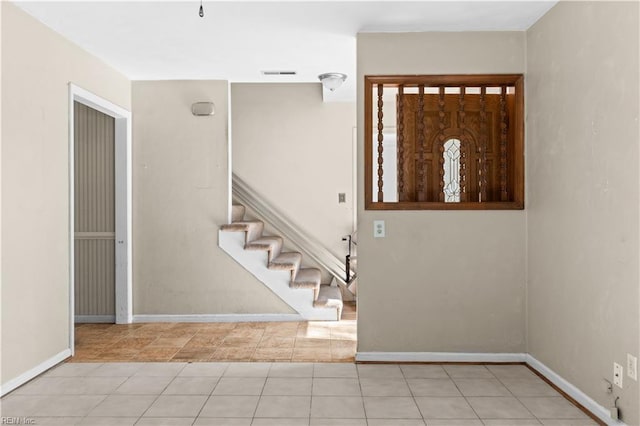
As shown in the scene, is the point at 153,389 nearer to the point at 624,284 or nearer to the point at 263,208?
the point at 624,284

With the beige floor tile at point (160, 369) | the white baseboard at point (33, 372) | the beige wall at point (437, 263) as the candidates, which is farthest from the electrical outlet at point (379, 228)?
the white baseboard at point (33, 372)

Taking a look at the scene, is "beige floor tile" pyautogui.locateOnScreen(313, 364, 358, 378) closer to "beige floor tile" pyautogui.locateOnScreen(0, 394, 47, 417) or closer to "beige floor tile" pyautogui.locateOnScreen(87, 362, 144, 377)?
"beige floor tile" pyautogui.locateOnScreen(87, 362, 144, 377)

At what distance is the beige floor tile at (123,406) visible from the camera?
111 inches

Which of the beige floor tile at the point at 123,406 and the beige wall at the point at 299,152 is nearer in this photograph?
the beige floor tile at the point at 123,406

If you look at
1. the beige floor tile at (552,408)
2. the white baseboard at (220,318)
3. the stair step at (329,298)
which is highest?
the stair step at (329,298)

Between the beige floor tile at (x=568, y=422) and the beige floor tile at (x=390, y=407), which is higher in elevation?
the beige floor tile at (x=390, y=407)

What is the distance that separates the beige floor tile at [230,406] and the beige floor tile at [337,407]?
1.16 feet

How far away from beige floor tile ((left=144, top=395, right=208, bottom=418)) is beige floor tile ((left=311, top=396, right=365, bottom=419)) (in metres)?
0.66

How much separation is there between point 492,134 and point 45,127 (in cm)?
324

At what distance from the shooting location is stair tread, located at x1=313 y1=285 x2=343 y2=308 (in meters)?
5.19

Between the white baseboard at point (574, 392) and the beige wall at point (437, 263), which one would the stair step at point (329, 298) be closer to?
the beige wall at point (437, 263)

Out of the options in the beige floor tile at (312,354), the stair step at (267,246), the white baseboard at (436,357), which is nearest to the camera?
the white baseboard at (436,357)

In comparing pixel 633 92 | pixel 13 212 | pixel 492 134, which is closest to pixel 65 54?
pixel 13 212

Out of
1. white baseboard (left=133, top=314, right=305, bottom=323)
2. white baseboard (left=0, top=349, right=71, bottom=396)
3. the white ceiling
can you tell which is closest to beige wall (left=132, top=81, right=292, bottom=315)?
white baseboard (left=133, top=314, right=305, bottom=323)
